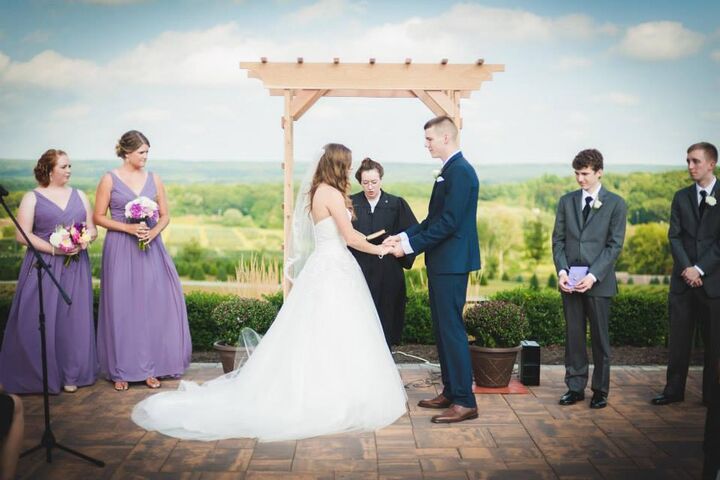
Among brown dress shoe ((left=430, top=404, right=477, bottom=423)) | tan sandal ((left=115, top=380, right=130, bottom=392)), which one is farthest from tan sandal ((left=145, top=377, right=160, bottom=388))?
brown dress shoe ((left=430, top=404, right=477, bottom=423))

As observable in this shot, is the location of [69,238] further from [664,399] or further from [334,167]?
[664,399]


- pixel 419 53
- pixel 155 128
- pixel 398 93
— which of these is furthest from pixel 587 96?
pixel 155 128

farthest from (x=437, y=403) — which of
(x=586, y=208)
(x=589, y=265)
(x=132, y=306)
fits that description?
(x=132, y=306)

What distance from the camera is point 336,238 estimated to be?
462 cm

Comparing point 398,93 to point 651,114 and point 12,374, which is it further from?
point 651,114

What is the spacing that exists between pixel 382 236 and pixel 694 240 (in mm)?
2203

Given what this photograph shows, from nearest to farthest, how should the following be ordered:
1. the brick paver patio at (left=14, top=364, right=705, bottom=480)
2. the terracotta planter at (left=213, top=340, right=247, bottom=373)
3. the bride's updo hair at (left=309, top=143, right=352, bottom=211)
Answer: the brick paver patio at (left=14, top=364, right=705, bottom=480), the bride's updo hair at (left=309, top=143, right=352, bottom=211), the terracotta planter at (left=213, top=340, right=247, bottom=373)

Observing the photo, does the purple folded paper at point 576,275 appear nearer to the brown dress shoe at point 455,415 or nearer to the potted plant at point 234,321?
the brown dress shoe at point 455,415

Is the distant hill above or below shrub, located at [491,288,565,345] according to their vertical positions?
above

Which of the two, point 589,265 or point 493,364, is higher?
point 589,265

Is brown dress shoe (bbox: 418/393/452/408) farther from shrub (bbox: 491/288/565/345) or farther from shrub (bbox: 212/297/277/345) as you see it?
shrub (bbox: 491/288/565/345)

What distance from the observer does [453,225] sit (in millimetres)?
4332

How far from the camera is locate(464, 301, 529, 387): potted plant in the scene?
5105 mm

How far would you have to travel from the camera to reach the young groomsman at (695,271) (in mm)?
4570
